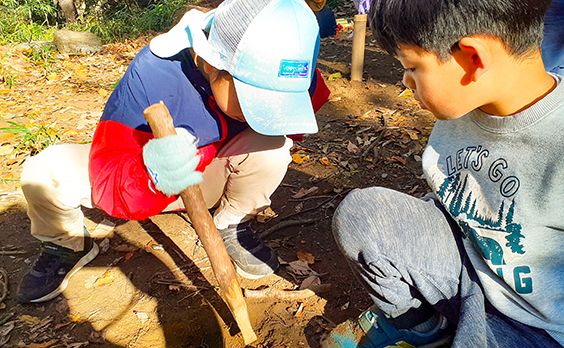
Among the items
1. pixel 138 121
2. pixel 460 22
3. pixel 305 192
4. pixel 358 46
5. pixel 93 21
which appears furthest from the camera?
pixel 93 21

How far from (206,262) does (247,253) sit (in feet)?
1.02

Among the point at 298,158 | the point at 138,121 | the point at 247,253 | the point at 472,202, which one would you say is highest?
the point at 138,121

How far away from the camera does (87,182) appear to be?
226 centimetres

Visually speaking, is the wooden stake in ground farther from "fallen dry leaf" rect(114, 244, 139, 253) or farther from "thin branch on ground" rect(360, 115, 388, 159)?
"fallen dry leaf" rect(114, 244, 139, 253)

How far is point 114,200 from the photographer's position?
206cm

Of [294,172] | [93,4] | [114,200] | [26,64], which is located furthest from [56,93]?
[93,4]

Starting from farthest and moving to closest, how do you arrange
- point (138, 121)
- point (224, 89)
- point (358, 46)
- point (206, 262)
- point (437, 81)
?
point (358, 46) < point (206, 262) < point (138, 121) < point (224, 89) < point (437, 81)

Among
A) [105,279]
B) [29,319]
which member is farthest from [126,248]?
[29,319]

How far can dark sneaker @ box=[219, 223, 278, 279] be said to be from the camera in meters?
2.50

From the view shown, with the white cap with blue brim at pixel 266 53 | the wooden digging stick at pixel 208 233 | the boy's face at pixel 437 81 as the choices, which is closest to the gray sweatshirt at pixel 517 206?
the boy's face at pixel 437 81

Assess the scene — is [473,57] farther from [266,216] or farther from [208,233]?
[266,216]

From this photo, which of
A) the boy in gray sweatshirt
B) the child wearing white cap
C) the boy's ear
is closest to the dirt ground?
the child wearing white cap

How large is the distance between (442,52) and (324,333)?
1.46 metres

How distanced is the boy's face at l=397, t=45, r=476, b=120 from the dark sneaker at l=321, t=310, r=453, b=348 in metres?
0.97
